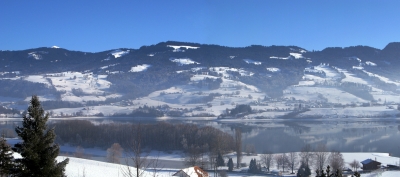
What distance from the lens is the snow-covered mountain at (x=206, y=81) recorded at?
8644cm

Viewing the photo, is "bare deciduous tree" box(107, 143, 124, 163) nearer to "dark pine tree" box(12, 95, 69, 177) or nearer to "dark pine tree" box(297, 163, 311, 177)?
"dark pine tree" box(297, 163, 311, 177)

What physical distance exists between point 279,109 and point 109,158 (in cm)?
6017

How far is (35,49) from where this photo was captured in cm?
18550

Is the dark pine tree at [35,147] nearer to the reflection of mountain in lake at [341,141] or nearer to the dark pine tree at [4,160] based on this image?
the dark pine tree at [4,160]

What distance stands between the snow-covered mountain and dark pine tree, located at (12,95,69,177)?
237 feet

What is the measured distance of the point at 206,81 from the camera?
11262 cm

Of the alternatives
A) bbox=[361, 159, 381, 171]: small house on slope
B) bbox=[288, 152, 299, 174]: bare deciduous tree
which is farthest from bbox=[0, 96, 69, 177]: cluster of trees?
bbox=[361, 159, 381, 171]: small house on slope

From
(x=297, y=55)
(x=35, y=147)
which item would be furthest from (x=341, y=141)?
(x=297, y=55)

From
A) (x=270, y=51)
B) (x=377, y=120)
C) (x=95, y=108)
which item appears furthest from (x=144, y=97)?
(x=270, y=51)

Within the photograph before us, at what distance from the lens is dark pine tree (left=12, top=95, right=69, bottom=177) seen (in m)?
5.09

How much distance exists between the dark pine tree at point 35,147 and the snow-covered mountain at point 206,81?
72.2 meters

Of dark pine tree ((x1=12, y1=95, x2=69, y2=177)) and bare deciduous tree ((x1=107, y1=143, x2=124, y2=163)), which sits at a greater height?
dark pine tree ((x1=12, y1=95, x2=69, y2=177))

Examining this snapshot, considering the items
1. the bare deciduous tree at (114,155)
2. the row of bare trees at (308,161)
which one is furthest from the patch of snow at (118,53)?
Result: the row of bare trees at (308,161)

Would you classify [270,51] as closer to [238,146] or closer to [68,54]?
[68,54]
